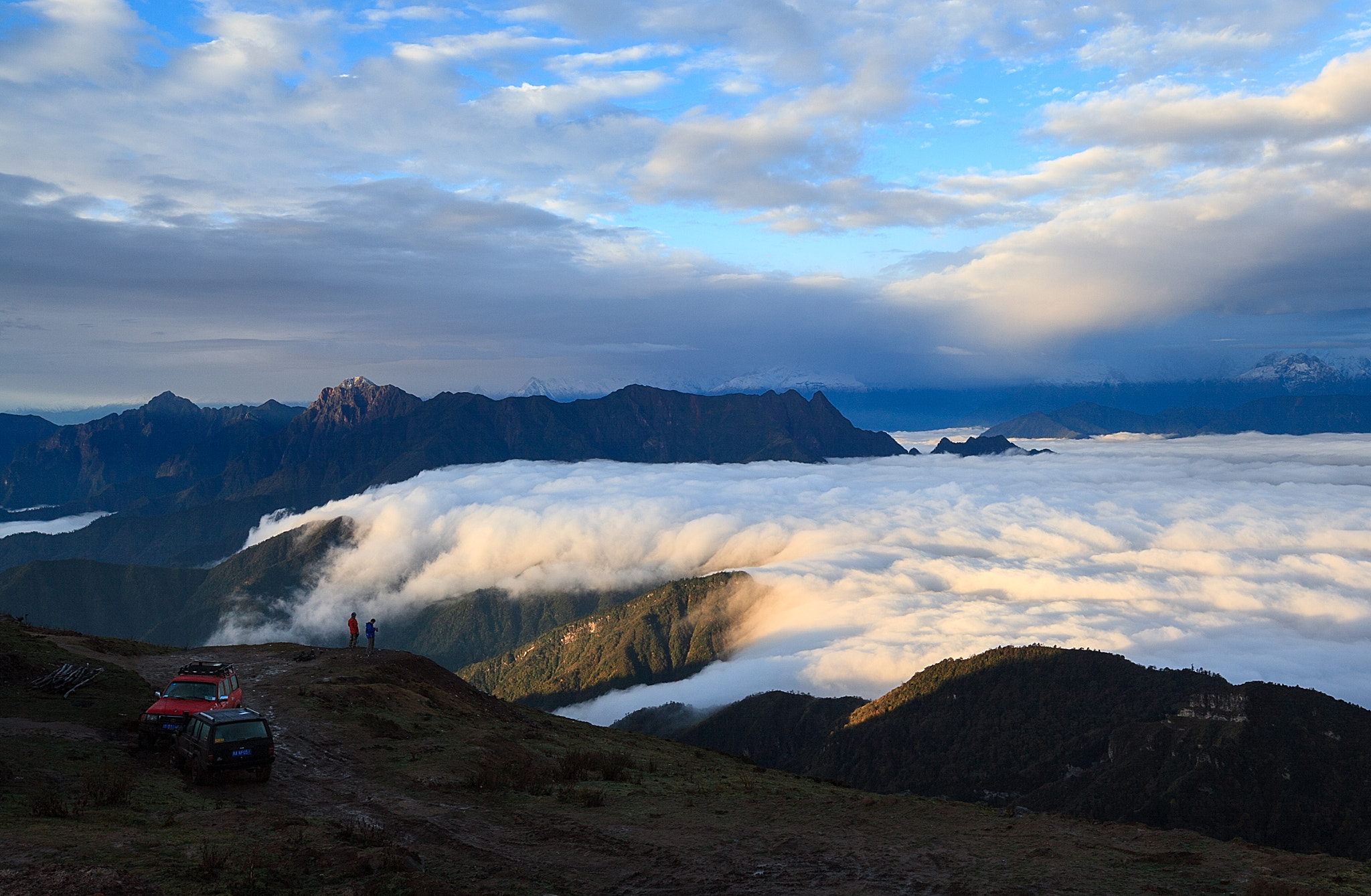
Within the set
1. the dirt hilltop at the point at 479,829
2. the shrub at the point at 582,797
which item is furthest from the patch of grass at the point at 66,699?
the shrub at the point at 582,797

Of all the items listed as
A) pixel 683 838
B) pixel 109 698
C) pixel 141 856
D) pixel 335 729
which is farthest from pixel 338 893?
pixel 109 698

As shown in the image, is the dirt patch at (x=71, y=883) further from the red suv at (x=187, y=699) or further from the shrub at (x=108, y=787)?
the red suv at (x=187, y=699)

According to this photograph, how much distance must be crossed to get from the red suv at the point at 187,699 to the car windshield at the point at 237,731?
252cm

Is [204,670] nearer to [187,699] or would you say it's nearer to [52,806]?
[187,699]

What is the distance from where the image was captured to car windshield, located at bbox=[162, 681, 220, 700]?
3181cm

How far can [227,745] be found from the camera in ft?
89.5

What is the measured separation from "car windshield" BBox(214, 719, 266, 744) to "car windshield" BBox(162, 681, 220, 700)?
5.46 metres

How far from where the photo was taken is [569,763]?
3494cm

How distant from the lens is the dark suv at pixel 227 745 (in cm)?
2714

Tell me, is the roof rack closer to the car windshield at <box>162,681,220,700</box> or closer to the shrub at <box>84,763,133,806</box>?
the car windshield at <box>162,681,220,700</box>

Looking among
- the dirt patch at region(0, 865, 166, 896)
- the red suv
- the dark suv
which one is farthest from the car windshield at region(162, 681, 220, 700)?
the dirt patch at region(0, 865, 166, 896)

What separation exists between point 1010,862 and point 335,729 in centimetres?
3046

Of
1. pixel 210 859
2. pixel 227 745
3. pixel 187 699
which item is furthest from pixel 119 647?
pixel 210 859

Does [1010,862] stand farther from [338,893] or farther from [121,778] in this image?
[121,778]
